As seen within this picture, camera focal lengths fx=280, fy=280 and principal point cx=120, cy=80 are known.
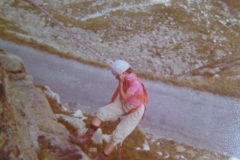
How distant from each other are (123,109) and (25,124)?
11.0 feet

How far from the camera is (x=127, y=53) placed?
82.0 feet

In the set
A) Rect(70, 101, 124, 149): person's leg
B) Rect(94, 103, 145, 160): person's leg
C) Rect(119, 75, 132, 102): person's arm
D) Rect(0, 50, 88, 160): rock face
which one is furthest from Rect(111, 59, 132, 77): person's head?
Rect(0, 50, 88, 160): rock face

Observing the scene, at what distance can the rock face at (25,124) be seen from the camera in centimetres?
614

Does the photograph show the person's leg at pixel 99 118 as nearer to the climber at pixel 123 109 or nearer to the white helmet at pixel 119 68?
the climber at pixel 123 109

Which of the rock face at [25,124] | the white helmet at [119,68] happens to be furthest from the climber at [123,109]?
the rock face at [25,124]

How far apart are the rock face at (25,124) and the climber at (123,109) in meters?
0.67

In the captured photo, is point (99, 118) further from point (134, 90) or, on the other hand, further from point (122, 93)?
point (134, 90)

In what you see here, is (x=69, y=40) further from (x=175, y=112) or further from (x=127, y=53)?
(x=175, y=112)

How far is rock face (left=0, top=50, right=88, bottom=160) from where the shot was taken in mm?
6138

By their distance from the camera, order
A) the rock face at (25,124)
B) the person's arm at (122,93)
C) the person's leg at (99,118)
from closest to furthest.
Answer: the rock face at (25,124)
the person's arm at (122,93)
the person's leg at (99,118)

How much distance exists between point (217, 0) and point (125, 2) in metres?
13.0

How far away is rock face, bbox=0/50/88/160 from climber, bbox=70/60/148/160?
0.67m

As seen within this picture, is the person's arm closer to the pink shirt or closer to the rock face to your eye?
the pink shirt

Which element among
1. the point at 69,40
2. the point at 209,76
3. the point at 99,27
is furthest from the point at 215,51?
the point at 69,40
